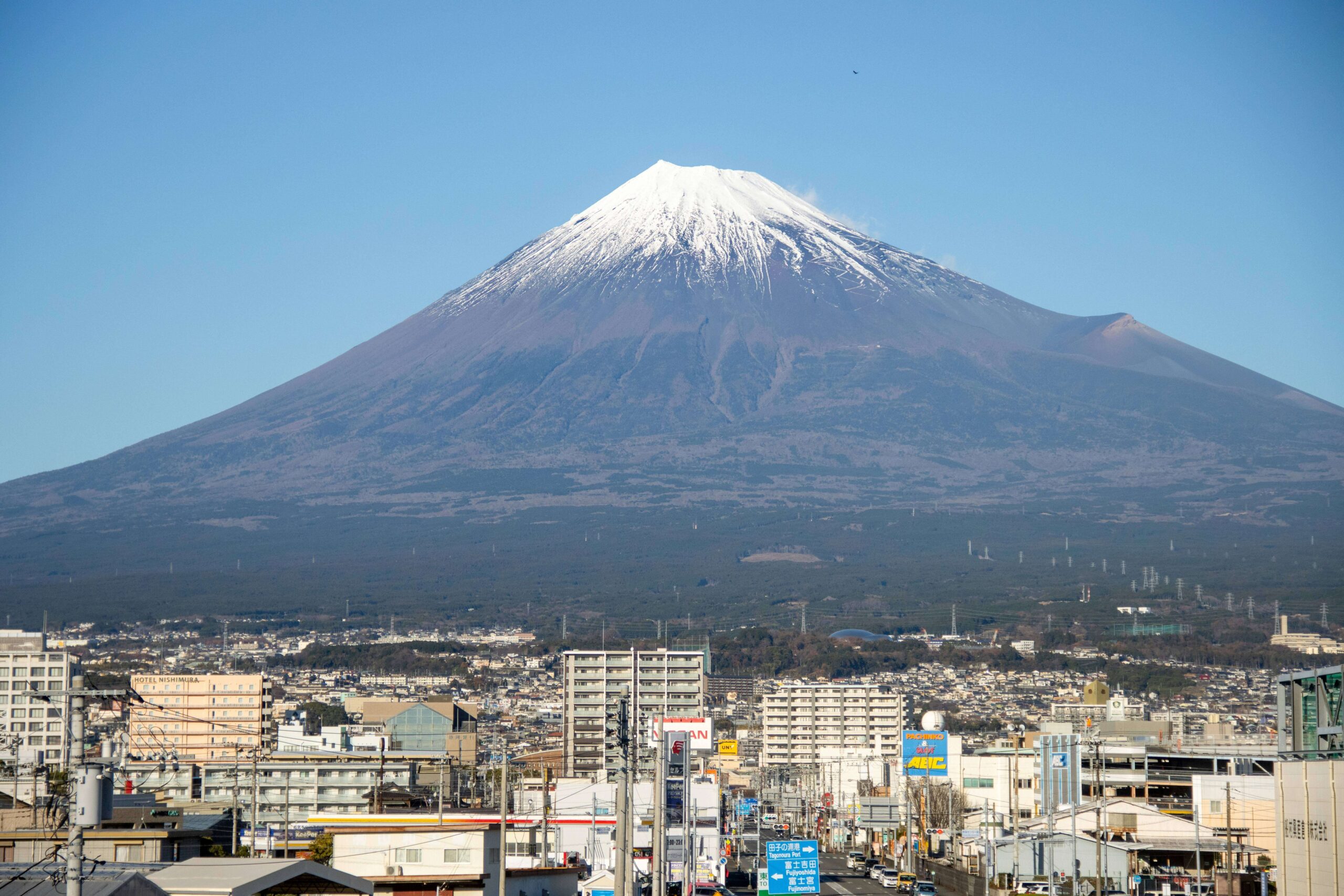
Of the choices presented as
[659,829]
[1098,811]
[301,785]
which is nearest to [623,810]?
[659,829]

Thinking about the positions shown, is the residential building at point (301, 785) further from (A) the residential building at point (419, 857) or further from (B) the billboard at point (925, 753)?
(A) the residential building at point (419, 857)

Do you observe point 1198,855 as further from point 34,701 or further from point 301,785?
point 34,701

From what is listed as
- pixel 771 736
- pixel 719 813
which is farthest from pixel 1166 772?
pixel 771 736

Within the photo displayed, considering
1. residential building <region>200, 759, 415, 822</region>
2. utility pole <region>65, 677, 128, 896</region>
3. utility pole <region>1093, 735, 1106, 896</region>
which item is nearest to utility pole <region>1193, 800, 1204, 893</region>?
utility pole <region>1093, 735, 1106, 896</region>

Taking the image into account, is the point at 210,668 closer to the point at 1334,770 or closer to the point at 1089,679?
the point at 1089,679

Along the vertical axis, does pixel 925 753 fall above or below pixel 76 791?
below

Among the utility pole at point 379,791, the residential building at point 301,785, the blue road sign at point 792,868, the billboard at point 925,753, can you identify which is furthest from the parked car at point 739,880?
the billboard at point 925,753
